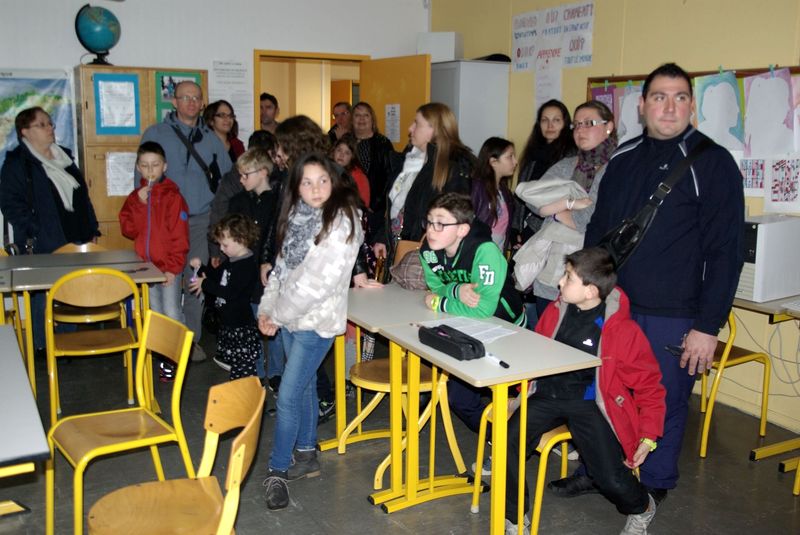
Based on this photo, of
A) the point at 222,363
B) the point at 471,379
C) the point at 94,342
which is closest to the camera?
A: the point at 471,379

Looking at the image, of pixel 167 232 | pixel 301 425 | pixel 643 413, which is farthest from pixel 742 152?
pixel 167 232

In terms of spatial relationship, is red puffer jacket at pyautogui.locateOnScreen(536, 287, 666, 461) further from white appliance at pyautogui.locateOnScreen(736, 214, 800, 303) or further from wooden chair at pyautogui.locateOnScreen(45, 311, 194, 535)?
wooden chair at pyautogui.locateOnScreen(45, 311, 194, 535)

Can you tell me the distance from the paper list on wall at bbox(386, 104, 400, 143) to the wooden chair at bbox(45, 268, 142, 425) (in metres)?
3.40

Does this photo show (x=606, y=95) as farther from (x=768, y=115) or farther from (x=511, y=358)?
(x=511, y=358)

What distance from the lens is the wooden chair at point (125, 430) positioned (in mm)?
2492

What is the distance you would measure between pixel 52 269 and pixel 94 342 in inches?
20.4

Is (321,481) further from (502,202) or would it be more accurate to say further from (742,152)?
(742,152)

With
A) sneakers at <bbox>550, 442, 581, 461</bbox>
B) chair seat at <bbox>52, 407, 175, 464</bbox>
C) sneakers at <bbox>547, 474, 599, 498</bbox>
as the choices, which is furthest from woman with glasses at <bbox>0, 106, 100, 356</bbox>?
sneakers at <bbox>547, 474, 599, 498</bbox>

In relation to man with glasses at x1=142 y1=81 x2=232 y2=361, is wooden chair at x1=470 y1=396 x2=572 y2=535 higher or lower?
lower

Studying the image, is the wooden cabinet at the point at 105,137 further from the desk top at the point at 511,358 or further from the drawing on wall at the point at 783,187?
the drawing on wall at the point at 783,187

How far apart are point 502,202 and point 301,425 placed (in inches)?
70.6

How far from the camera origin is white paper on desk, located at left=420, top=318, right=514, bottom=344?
8.98 ft

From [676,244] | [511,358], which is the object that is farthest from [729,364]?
[511,358]

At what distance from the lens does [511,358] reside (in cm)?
252
